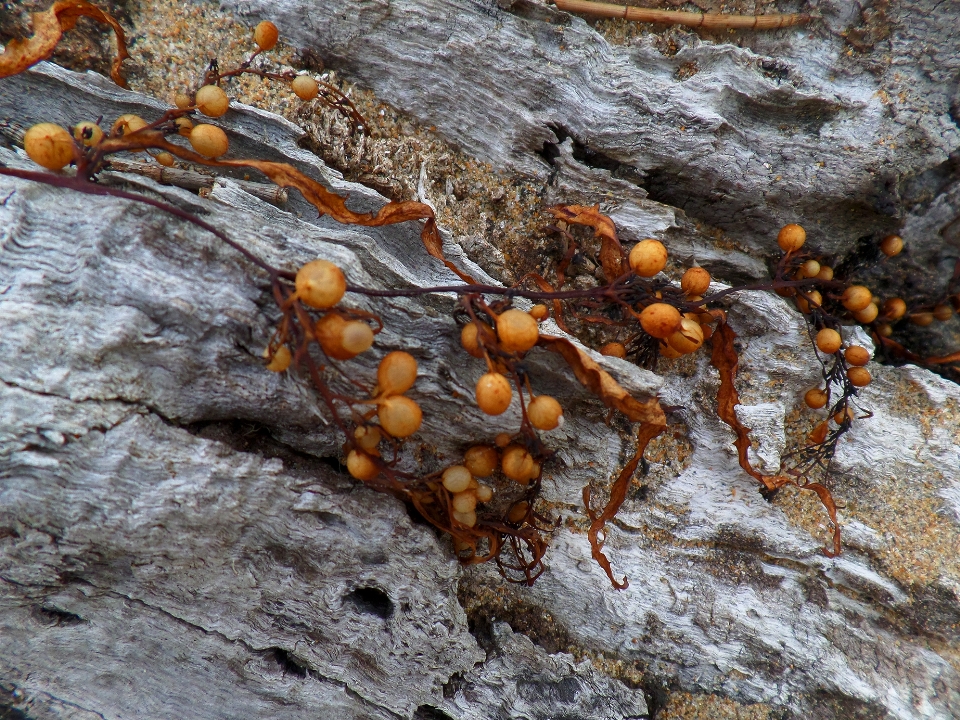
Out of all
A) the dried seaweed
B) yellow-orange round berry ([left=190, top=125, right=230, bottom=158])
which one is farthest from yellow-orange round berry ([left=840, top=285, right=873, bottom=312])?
the dried seaweed

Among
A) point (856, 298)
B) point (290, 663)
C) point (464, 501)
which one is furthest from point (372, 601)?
point (856, 298)

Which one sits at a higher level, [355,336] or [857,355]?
[857,355]

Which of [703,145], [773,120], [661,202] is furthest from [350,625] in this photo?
[773,120]

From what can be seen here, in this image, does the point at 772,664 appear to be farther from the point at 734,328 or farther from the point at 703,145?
the point at 703,145

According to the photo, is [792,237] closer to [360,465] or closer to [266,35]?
[360,465]

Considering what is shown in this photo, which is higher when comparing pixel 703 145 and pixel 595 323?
pixel 703 145

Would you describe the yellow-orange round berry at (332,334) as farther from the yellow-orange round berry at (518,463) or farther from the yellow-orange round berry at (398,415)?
the yellow-orange round berry at (518,463)

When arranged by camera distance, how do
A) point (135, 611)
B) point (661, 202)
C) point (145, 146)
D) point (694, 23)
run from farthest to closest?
point (661, 202), point (694, 23), point (135, 611), point (145, 146)
